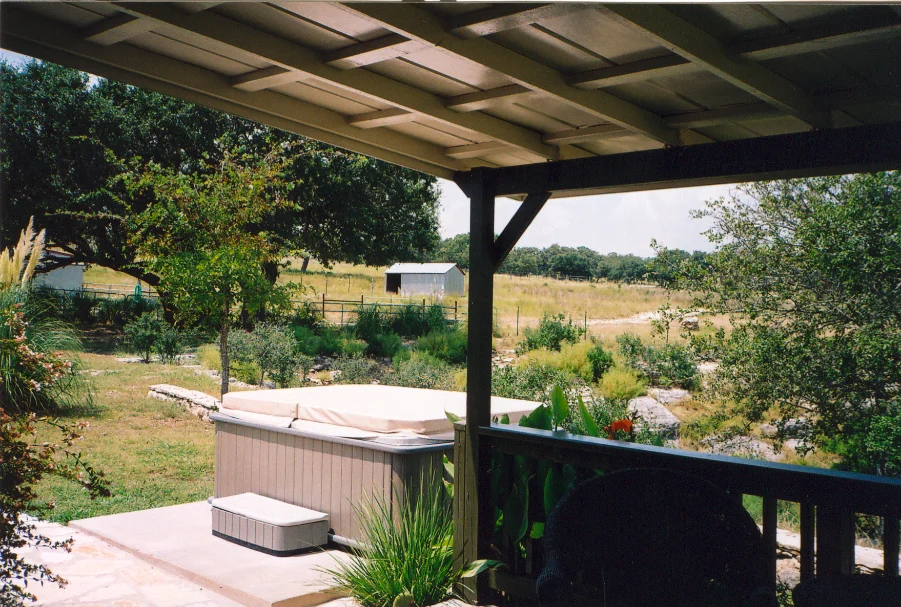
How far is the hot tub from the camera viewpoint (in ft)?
12.3

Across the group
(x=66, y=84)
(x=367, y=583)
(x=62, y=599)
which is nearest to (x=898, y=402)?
(x=367, y=583)

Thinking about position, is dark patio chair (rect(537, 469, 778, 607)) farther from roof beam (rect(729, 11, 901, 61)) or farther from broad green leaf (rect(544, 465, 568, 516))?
roof beam (rect(729, 11, 901, 61))

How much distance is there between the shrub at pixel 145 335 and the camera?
11.6 meters

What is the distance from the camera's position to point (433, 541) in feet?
10.8

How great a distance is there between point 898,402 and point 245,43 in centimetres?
642

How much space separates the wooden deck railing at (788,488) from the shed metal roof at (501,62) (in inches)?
43.7

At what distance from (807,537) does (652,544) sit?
0.51 meters

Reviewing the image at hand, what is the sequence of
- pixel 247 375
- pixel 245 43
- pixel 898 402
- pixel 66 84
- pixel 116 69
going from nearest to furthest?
pixel 245 43
pixel 116 69
pixel 898 402
pixel 247 375
pixel 66 84

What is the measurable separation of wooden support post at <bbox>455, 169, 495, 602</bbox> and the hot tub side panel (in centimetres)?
60

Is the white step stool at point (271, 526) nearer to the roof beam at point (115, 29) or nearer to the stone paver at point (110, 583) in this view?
the stone paver at point (110, 583)

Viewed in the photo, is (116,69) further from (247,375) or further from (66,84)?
(66,84)

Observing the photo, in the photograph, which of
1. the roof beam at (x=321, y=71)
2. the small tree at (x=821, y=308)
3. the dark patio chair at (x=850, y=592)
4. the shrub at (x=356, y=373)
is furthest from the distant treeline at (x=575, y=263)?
the dark patio chair at (x=850, y=592)

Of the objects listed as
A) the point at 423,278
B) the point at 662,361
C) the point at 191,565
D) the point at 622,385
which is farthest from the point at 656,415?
the point at 423,278

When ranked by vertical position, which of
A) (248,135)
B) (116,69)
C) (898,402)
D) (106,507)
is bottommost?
(106,507)
